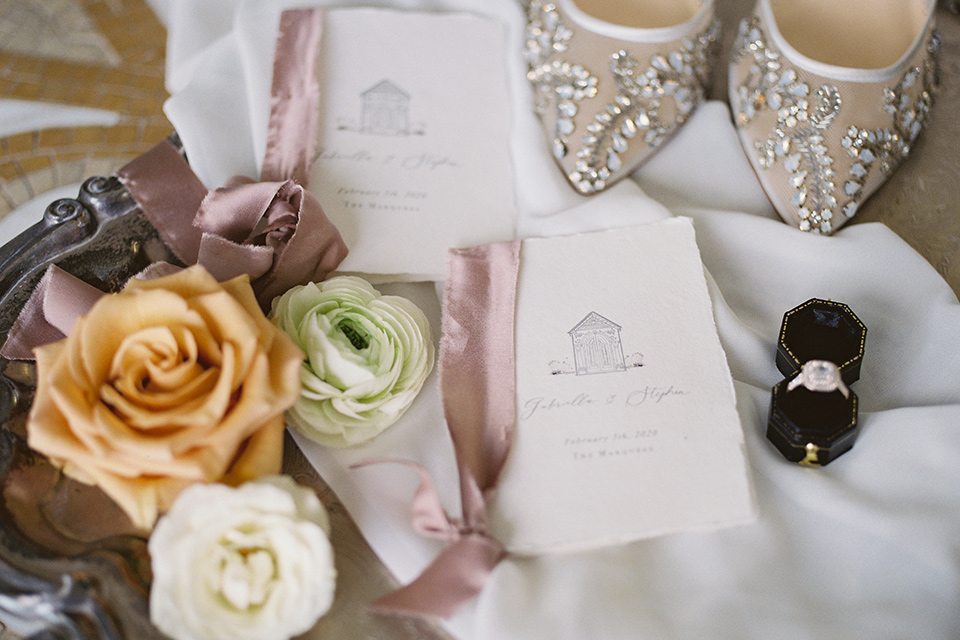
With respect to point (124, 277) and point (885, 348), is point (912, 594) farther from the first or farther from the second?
point (124, 277)

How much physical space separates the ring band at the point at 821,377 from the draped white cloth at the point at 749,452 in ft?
0.18

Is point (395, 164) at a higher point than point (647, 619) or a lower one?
higher

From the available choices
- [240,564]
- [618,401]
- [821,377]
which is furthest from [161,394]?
[821,377]

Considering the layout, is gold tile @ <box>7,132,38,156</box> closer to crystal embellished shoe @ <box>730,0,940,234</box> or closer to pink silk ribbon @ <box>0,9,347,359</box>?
pink silk ribbon @ <box>0,9,347,359</box>

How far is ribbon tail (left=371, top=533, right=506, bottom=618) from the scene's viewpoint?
0.48 metres

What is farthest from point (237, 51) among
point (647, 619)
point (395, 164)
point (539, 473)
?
point (647, 619)

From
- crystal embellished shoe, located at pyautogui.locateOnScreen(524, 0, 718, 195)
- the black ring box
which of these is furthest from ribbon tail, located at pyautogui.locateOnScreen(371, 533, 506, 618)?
crystal embellished shoe, located at pyautogui.locateOnScreen(524, 0, 718, 195)

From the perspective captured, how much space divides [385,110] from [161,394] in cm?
39

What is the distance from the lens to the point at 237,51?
0.76 meters

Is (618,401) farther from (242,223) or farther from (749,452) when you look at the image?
(242,223)

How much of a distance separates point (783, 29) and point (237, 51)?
550 mm

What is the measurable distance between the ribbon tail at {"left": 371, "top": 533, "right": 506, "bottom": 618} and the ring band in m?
0.24

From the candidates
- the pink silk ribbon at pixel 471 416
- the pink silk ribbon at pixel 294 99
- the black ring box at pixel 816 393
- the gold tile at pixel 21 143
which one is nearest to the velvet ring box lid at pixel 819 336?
the black ring box at pixel 816 393

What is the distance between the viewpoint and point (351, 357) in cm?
53
